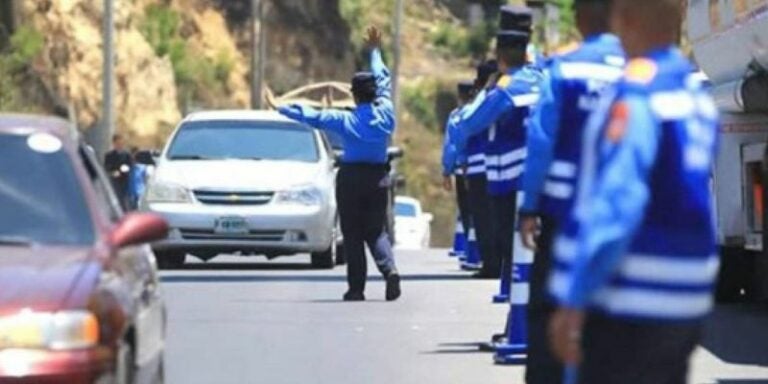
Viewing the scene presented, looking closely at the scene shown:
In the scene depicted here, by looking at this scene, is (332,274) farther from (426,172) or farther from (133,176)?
(426,172)

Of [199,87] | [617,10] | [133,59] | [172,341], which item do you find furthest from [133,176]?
[617,10]

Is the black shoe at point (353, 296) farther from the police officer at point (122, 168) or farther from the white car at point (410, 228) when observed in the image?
the white car at point (410, 228)

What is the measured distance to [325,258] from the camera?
2408 cm

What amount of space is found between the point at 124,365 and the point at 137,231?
62 centimetres

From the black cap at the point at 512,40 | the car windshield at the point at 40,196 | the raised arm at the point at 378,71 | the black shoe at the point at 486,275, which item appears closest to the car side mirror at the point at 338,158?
the raised arm at the point at 378,71

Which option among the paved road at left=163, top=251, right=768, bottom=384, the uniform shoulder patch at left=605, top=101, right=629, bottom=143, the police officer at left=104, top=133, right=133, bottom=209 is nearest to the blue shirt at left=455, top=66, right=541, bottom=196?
the paved road at left=163, top=251, right=768, bottom=384

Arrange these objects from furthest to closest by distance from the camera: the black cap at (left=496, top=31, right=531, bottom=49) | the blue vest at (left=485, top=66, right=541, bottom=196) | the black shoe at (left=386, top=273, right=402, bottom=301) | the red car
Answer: the black shoe at (left=386, top=273, right=402, bottom=301), the black cap at (left=496, top=31, right=531, bottom=49), the blue vest at (left=485, top=66, right=541, bottom=196), the red car

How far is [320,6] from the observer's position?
6788 centimetres

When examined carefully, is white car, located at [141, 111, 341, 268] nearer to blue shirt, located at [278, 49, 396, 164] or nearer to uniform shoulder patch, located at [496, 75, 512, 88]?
blue shirt, located at [278, 49, 396, 164]

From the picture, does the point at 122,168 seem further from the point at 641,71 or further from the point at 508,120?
the point at 641,71

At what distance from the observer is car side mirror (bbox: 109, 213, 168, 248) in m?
9.58

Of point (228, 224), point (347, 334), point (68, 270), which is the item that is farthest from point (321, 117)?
point (68, 270)

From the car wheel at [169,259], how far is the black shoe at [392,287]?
17.1 feet

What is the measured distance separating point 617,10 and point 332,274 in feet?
53.6
